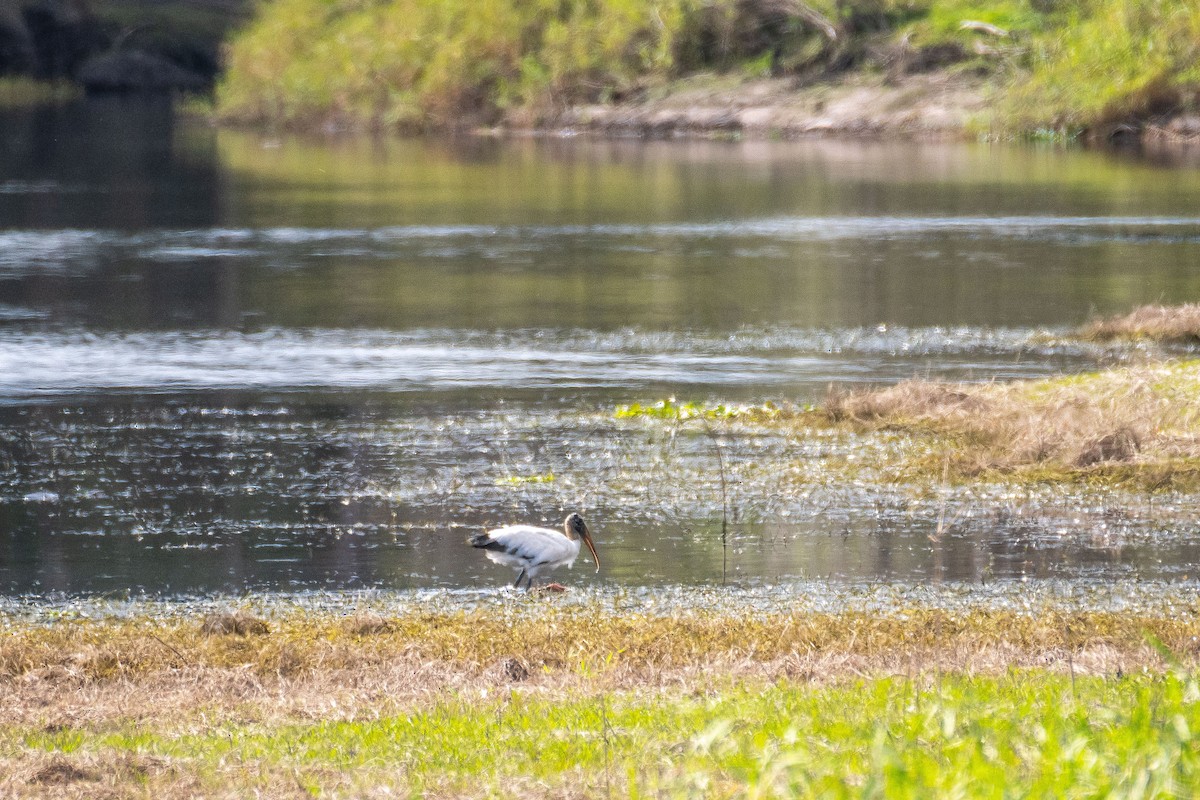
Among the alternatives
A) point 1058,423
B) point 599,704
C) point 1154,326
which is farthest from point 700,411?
point 599,704

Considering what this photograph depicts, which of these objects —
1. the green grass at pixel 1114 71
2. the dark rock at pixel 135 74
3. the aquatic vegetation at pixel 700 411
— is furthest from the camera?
the dark rock at pixel 135 74

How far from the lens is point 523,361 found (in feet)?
87.6

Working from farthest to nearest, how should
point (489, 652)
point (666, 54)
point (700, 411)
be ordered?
point (666, 54)
point (700, 411)
point (489, 652)

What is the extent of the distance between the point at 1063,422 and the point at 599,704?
9.85 m

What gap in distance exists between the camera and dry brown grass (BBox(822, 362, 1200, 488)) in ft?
59.1

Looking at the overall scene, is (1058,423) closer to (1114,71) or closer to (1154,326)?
(1154,326)

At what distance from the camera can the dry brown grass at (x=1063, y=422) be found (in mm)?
18016

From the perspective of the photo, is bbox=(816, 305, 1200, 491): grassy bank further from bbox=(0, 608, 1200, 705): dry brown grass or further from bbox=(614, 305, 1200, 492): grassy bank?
bbox=(0, 608, 1200, 705): dry brown grass

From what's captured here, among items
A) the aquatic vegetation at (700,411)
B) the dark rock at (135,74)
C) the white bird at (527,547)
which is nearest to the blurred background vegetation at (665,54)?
the dark rock at (135,74)

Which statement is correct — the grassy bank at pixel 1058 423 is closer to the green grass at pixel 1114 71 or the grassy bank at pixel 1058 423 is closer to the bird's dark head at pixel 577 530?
the bird's dark head at pixel 577 530

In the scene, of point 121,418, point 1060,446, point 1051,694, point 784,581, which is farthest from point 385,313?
point 1051,694

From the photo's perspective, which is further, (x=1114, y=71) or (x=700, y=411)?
(x=1114, y=71)

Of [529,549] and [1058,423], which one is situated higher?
[1058,423]

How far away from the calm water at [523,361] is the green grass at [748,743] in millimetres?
5176
